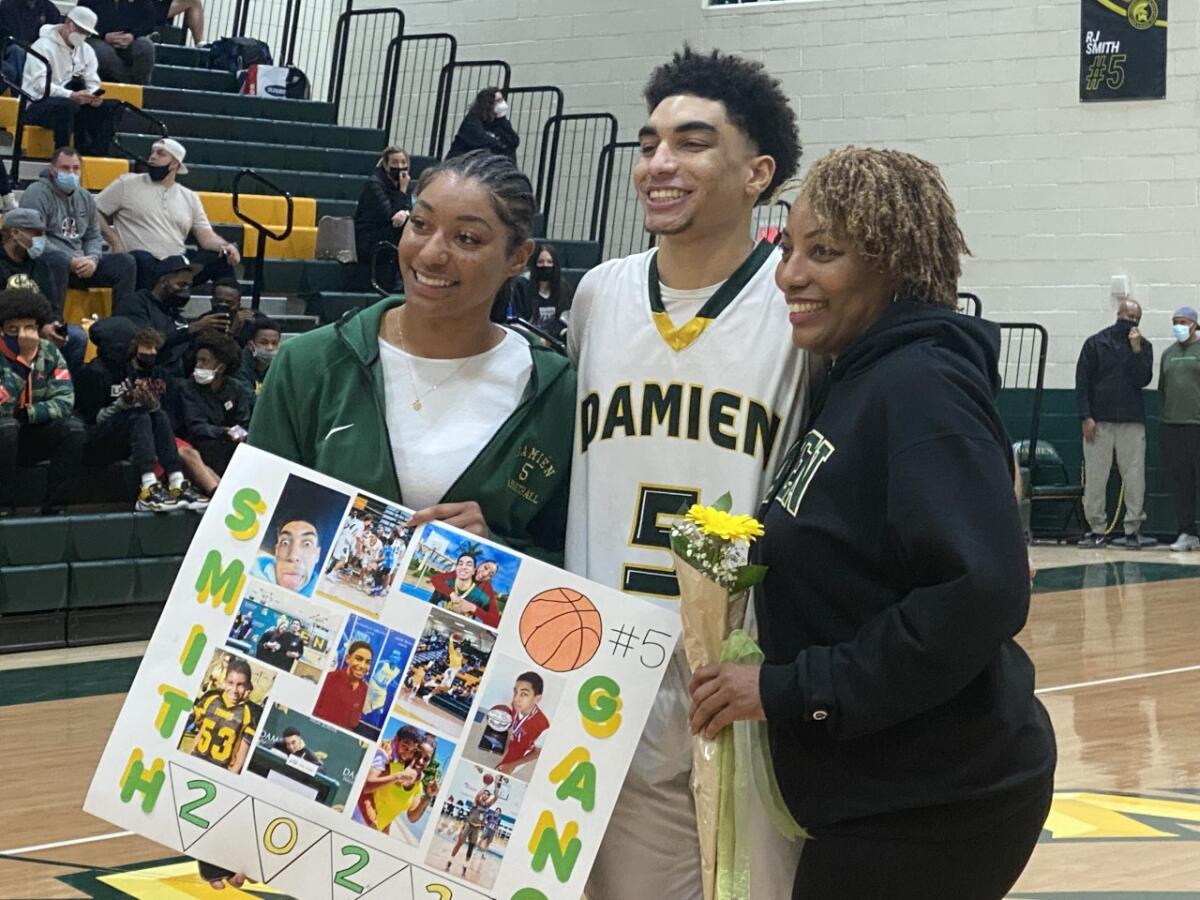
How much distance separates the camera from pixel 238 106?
1366cm

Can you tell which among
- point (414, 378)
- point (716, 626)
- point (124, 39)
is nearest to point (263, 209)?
point (124, 39)

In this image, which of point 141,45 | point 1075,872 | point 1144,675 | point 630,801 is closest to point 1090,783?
point 1075,872

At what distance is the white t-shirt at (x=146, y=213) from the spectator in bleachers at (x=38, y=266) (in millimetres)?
1231

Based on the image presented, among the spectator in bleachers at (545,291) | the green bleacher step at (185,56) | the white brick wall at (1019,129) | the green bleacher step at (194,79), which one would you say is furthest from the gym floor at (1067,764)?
the green bleacher step at (185,56)

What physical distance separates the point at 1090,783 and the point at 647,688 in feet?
11.1

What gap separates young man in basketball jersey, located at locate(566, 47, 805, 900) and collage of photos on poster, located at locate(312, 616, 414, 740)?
33cm

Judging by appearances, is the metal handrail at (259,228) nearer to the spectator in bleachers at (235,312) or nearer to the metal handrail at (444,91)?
the spectator in bleachers at (235,312)

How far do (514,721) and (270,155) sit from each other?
11.3 meters

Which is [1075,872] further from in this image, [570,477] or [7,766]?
[7,766]

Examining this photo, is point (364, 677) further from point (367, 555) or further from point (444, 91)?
point (444, 91)

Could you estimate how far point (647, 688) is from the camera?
2.36 m

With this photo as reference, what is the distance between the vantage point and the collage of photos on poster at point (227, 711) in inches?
94.1

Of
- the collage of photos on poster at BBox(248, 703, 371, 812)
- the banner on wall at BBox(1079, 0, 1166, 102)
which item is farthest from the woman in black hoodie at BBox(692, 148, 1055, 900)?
the banner on wall at BBox(1079, 0, 1166, 102)

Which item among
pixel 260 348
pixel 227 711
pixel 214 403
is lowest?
pixel 227 711
